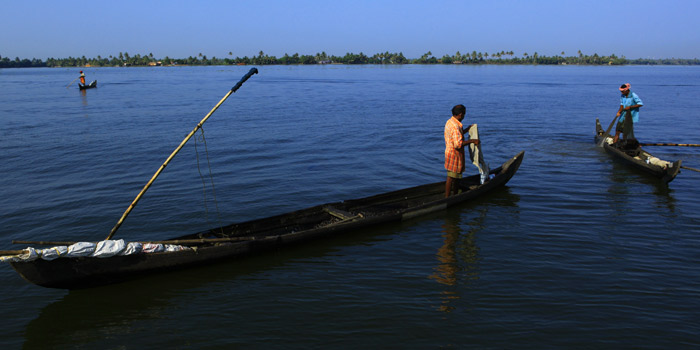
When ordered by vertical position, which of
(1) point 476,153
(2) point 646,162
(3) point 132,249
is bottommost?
(3) point 132,249

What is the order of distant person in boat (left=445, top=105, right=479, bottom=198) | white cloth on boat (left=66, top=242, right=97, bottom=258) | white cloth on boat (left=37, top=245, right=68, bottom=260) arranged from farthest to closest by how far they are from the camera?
1. distant person in boat (left=445, top=105, right=479, bottom=198)
2. white cloth on boat (left=66, top=242, right=97, bottom=258)
3. white cloth on boat (left=37, top=245, right=68, bottom=260)

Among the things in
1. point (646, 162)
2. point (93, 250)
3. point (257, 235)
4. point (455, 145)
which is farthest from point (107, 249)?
point (646, 162)

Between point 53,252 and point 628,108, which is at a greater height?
point 628,108

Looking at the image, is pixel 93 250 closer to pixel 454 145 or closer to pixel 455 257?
pixel 455 257

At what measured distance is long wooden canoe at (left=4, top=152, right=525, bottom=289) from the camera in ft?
18.8

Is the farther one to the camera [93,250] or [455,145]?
[455,145]

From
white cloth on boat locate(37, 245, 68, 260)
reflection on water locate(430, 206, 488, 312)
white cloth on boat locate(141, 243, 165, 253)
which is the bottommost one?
reflection on water locate(430, 206, 488, 312)

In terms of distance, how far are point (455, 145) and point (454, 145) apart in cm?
3

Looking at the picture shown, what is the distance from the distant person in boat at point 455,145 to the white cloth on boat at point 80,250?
19.2ft

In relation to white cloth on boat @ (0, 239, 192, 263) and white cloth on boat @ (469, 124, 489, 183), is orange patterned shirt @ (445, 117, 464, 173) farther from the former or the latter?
white cloth on boat @ (0, 239, 192, 263)

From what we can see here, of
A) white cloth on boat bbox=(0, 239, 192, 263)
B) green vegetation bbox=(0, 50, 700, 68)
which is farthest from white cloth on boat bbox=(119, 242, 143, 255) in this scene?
green vegetation bbox=(0, 50, 700, 68)

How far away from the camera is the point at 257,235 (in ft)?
25.3

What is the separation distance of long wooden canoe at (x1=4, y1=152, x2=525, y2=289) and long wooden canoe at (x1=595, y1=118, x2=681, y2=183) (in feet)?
11.2

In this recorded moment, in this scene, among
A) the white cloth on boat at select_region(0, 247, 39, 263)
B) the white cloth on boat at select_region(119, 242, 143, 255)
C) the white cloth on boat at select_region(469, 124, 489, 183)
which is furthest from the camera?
the white cloth on boat at select_region(469, 124, 489, 183)
